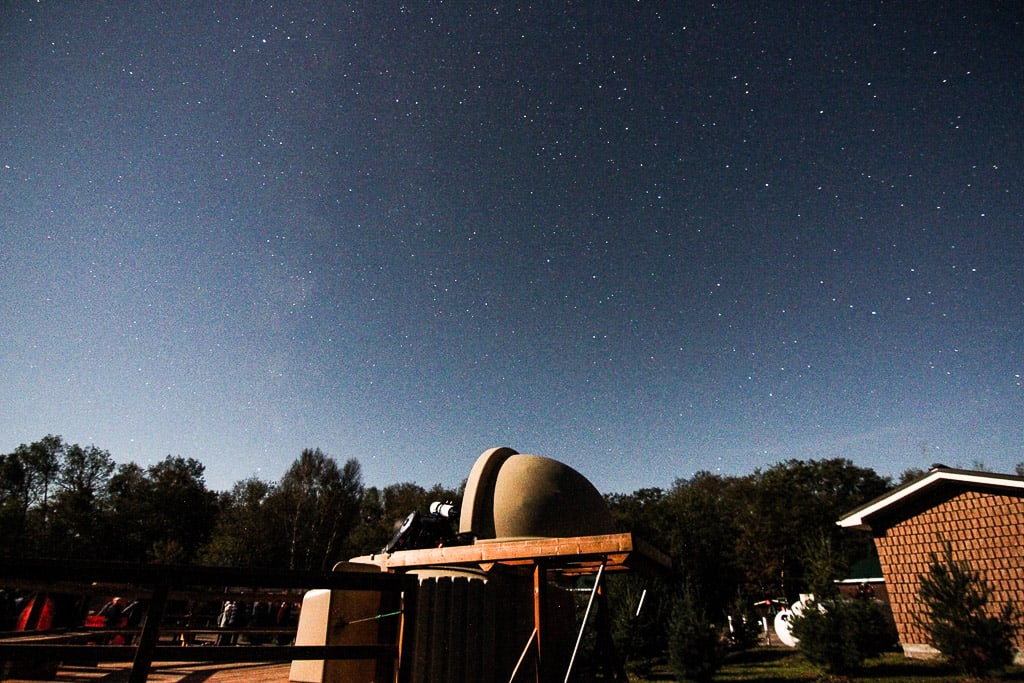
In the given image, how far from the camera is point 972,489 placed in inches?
655

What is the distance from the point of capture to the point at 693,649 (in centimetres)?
1515

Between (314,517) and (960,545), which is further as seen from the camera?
(314,517)

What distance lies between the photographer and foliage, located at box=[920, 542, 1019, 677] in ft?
40.8

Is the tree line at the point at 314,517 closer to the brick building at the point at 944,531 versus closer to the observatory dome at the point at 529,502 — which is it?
the brick building at the point at 944,531

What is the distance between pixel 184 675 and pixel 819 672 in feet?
53.5

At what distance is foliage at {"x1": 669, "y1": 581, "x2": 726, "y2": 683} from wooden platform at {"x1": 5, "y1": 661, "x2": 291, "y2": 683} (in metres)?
11.3

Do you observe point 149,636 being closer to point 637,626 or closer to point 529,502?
point 529,502

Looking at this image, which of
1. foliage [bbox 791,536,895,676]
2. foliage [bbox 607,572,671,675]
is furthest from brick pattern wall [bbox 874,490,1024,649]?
foliage [bbox 607,572,671,675]

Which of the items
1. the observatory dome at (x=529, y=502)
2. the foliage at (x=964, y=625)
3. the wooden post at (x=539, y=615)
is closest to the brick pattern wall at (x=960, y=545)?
the foliage at (x=964, y=625)

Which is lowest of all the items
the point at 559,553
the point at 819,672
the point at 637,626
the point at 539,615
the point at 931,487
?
the point at 819,672

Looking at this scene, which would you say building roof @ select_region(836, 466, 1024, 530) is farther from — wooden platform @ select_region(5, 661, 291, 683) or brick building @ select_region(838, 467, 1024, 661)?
wooden platform @ select_region(5, 661, 291, 683)

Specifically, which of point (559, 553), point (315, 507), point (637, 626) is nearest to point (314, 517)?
point (315, 507)

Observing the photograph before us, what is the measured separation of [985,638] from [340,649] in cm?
1596

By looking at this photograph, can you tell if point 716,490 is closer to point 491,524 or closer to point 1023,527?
point 1023,527
